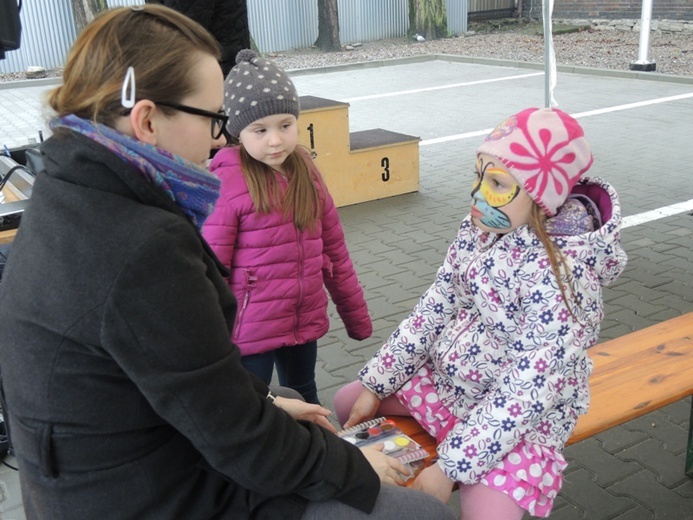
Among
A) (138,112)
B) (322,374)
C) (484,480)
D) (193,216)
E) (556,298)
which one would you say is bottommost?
(322,374)

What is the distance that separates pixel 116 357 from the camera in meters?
1.24

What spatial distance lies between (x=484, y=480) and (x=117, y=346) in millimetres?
1001

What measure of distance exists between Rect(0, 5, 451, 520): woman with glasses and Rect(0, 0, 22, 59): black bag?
2.20 meters

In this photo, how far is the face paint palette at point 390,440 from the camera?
1953 millimetres

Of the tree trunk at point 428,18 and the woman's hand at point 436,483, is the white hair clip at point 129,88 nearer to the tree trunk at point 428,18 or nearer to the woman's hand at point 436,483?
the woman's hand at point 436,483

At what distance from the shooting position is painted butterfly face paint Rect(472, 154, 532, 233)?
1837mm

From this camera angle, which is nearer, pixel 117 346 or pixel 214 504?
pixel 117 346

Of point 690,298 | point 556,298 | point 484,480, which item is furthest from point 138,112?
point 690,298

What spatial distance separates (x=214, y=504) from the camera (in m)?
1.46

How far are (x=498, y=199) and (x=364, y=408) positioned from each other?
732 mm

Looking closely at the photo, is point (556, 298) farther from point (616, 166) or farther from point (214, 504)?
point (616, 166)

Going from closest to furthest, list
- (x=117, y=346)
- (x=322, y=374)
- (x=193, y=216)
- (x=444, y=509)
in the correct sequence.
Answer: (x=117, y=346), (x=193, y=216), (x=444, y=509), (x=322, y=374)

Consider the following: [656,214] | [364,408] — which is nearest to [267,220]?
[364,408]

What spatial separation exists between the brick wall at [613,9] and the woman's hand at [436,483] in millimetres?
15990
